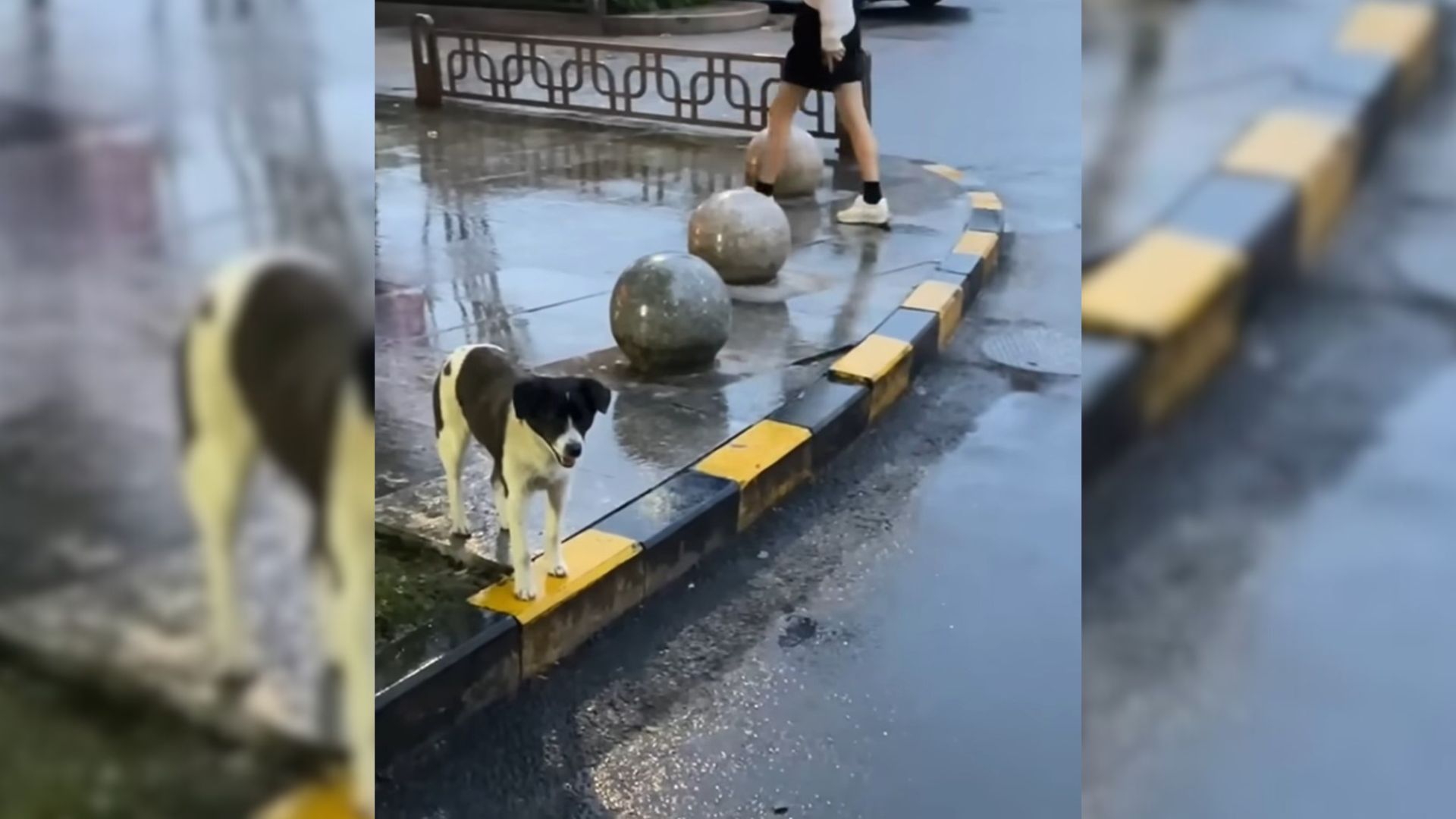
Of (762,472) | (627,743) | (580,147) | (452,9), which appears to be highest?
(452,9)

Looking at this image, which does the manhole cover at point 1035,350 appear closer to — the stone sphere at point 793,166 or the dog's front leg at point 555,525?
the stone sphere at point 793,166

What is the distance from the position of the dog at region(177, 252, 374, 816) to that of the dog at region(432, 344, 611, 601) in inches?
81.5

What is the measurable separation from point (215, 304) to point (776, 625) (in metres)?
2.63

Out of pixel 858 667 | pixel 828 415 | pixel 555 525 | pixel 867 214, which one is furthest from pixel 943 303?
pixel 555 525

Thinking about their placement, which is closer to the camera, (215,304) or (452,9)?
(215,304)

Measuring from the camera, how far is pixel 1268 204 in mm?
958

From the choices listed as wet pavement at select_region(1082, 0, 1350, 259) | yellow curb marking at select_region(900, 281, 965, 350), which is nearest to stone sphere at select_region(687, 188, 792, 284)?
yellow curb marking at select_region(900, 281, 965, 350)

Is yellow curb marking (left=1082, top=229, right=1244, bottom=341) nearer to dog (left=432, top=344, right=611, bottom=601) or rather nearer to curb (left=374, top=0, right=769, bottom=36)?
dog (left=432, top=344, right=611, bottom=601)

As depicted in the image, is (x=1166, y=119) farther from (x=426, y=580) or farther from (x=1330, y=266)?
(x=426, y=580)

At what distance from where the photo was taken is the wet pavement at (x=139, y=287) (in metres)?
1.12

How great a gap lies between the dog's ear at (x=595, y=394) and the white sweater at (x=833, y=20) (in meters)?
4.05

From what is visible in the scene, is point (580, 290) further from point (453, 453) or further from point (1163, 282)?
point (1163, 282)

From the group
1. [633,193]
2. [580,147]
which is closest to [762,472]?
[633,193]

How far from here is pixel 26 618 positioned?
1141mm
